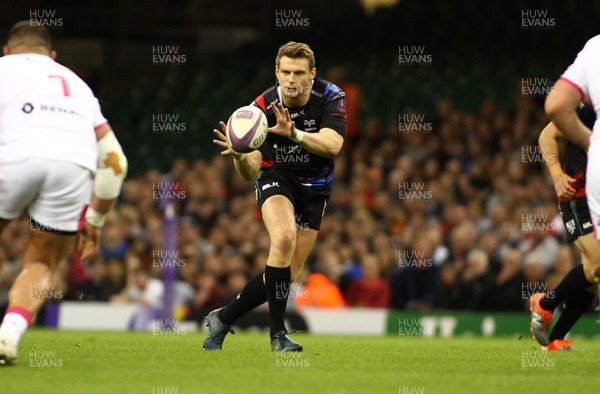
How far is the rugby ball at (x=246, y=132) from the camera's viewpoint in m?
8.36

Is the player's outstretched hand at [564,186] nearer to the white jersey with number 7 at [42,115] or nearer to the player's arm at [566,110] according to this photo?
the player's arm at [566,110]

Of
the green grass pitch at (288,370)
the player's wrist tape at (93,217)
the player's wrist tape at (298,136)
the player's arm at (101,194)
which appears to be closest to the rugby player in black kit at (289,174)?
the player's wrist tape at (298,136)

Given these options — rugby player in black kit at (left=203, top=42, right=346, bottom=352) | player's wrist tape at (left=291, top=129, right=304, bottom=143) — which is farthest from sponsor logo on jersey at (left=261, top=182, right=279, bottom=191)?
player's wrist tape at (left=291, top=129, right=304, bottom=143)

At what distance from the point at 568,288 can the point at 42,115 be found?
447 centimetres

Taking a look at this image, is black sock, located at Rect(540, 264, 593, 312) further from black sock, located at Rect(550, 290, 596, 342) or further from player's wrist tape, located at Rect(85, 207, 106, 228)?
player's wrist tape, located at Rect(85, 207, 106, 228)

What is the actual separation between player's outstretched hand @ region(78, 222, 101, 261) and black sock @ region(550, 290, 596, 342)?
4096 millimetres

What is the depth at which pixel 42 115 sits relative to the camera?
23.1ft

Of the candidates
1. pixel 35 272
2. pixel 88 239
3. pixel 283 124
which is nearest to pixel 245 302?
pixel 283 124

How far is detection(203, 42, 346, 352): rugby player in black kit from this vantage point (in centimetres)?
855

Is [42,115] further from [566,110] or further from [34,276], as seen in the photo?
[566,110]

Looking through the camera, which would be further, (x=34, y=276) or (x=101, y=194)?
(x=101, y=194)

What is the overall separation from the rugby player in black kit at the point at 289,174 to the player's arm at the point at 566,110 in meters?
2.24

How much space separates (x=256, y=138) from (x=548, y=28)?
12.7m

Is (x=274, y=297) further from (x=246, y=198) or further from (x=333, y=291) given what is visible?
(x=246, y=198)
